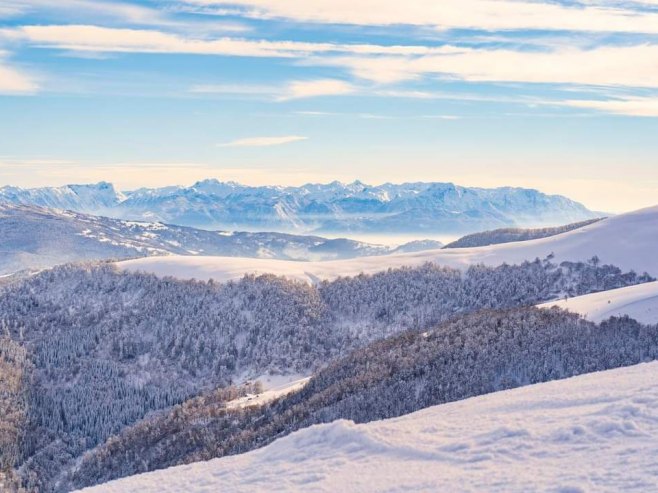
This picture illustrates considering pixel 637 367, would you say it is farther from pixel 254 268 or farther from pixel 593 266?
pixel 254 268

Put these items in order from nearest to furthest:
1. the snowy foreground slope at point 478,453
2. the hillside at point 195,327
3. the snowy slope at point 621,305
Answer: the snowy foreground slope at point 478,453, the snowy slope at point 621,305, the hillside at point 195,327

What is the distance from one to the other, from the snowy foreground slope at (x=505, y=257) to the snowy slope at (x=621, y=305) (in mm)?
52008

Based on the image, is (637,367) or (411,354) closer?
(637,367)

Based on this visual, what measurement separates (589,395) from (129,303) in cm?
14748

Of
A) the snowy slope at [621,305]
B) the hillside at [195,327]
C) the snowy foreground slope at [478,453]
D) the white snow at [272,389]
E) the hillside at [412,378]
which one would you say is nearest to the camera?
the snowy foreground slope at [478,453]

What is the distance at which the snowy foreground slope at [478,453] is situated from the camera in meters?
22.4

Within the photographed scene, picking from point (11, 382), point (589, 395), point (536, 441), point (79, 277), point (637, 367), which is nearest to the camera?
point (536, 441)

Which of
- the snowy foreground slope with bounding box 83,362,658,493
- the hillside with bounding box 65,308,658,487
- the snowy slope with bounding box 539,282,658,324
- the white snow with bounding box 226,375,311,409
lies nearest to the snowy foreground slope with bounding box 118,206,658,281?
the white snow with bounding box 226,375,311,409

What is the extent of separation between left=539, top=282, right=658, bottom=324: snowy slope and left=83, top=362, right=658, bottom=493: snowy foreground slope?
56827 millimetres

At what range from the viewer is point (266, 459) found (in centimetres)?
2972

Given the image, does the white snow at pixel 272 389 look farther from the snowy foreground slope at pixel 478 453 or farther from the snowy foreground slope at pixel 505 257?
the snowy foreground slope at pixel 478 453

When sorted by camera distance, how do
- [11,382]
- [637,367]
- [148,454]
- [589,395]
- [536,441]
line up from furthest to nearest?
[11,382]
[148,454]
[637,367]
[589,395]
[536,441]

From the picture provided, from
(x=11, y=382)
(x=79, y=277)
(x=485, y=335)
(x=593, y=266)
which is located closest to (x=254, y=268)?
(x=79, y=277)

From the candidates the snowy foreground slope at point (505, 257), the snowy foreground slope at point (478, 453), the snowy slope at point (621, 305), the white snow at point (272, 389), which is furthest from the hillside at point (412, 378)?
the snowy foreground slope at point (505, 257)
